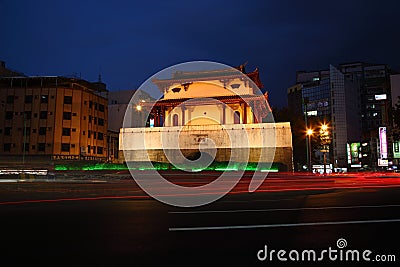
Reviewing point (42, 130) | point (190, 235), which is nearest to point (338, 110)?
point (42, 130)

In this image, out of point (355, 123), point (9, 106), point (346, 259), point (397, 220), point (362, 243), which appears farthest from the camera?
point (355, 123)

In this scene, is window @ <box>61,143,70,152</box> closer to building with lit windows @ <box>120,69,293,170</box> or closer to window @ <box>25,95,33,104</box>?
window @ <box>25,95,33,104</box>

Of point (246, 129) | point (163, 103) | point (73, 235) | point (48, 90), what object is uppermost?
point (48, 90)

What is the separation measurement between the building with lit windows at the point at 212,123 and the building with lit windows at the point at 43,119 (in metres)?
12.0

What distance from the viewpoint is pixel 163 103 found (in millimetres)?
42594

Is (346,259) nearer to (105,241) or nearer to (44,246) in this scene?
(105,241)

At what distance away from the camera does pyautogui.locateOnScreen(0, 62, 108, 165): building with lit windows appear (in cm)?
4678

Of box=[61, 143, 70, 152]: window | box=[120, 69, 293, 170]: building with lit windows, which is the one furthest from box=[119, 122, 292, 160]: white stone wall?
box=[61, 143, 70, 152]: window

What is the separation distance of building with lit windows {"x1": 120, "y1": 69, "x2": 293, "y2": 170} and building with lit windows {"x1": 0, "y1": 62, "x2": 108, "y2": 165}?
1204 cm

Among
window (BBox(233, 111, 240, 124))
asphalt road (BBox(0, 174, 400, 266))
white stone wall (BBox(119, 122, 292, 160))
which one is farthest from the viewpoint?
window (BBox(233, 111, 240, 124))

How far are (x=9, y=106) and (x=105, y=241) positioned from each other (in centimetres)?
5083

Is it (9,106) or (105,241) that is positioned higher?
(9,106)

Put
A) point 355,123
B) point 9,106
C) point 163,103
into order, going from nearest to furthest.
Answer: point 163,103 → point 9,106 → point 355,123

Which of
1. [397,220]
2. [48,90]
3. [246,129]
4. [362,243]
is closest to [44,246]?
[362,243]
